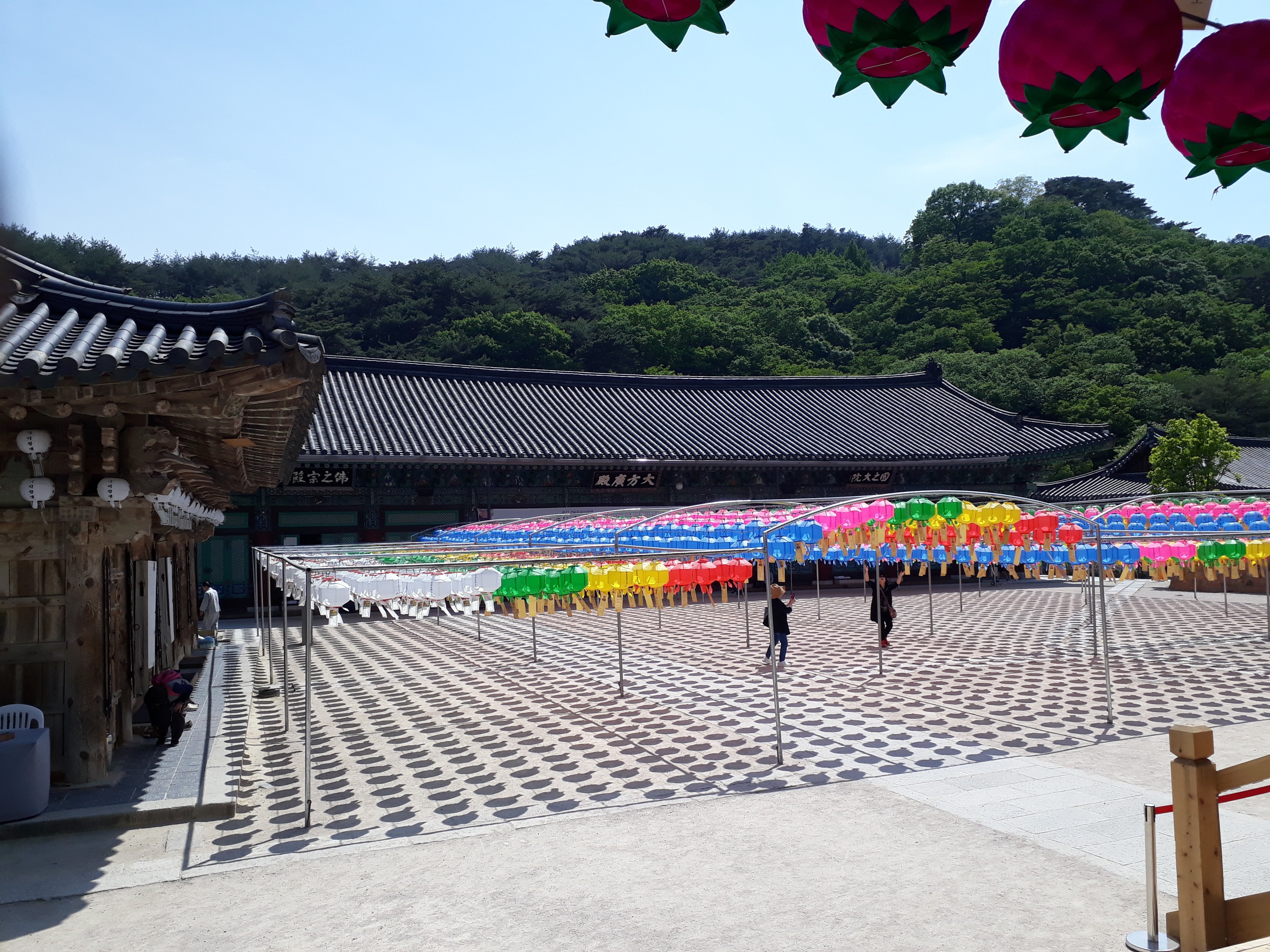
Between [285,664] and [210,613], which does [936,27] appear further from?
[210,613]

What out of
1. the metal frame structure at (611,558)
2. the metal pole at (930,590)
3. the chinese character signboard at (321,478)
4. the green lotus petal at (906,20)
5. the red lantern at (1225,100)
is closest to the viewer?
the green lotus petal at (906,20)

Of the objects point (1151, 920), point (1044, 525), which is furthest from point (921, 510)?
point (1151, 920)

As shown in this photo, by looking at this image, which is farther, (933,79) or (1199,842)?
(1199,842)

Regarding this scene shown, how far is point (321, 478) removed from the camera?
24047 mm

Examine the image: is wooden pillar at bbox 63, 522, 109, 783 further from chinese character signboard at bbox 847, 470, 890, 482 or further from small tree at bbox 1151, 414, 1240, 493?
small tree at bbox 1151, 414, 1240, 493

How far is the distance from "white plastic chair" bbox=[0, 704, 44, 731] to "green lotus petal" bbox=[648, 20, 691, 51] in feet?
26.7

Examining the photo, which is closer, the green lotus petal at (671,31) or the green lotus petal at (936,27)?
the green lotus petal at (936,27)

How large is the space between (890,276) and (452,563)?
79.8 metres

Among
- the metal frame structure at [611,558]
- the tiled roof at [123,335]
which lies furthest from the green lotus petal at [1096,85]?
the metal frame structure at [611,558]

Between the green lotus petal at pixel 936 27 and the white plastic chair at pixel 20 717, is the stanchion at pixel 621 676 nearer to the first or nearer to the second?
the white plastic chair at pixel 20 717

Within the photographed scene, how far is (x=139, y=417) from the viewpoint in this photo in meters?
7.70

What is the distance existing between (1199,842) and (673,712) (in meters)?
8.40

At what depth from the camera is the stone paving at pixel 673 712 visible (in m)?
8.55

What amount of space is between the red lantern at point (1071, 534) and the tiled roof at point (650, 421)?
16154 millimetres
